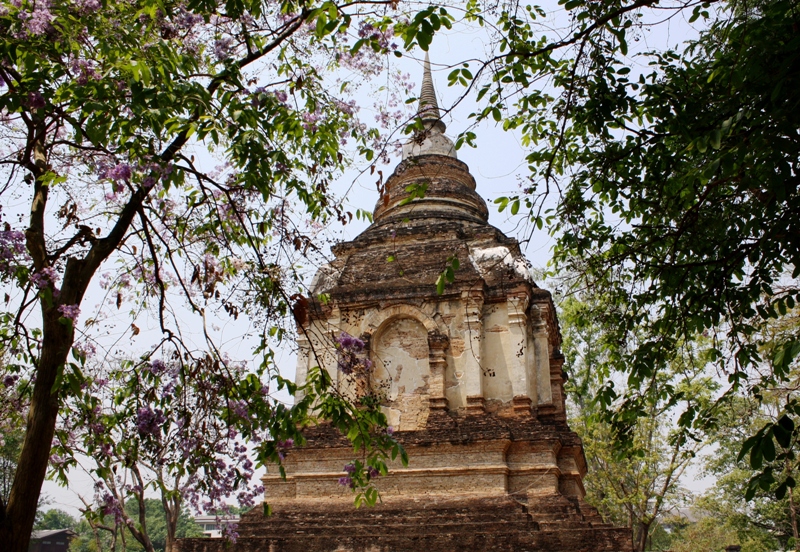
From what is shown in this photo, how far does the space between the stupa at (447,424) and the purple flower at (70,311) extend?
17.3 ft

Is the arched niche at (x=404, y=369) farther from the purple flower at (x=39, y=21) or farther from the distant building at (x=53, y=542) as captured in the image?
the distant building at (x=53, y=542)

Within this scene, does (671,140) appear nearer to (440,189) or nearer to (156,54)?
(156,54)

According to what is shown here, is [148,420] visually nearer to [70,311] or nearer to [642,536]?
[70,311]

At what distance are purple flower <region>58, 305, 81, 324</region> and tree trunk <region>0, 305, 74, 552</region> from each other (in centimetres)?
7

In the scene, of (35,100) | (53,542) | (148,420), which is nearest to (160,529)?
(53,542)

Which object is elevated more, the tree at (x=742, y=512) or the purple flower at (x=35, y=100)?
the purple flower at (x=35, y=100)

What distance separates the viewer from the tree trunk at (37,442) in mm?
4793

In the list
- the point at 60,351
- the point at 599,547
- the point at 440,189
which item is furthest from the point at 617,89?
the point at 440,189

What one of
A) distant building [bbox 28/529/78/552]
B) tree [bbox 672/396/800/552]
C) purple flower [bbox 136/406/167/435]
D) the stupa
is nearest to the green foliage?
distant building [bbox 28/529/78/552]

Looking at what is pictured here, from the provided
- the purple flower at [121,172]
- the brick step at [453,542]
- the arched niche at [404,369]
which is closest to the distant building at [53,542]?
the arched niche at [404,369]

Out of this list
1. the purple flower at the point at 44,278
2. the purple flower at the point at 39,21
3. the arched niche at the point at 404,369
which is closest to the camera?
the purple flower at the point at 39,21

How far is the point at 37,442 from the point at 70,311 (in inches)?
37.4

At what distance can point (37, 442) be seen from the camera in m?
4.95

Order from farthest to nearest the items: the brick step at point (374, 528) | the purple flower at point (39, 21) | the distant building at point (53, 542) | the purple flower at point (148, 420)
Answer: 1. the distant building at point (53, 542)
2. the brick step at point (374, 528)
3. the purple flower at point (148, 420)
4. the purple flower at point (39, 21)
